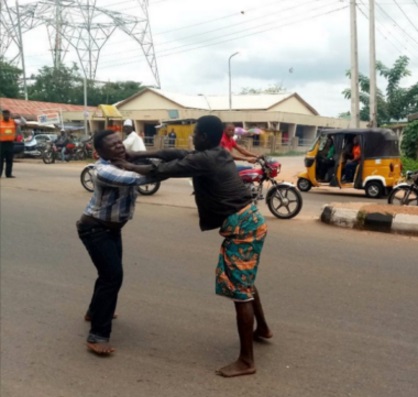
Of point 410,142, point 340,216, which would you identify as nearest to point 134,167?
point 340,216

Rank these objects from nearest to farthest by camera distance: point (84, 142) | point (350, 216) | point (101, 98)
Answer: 1. point (350, 216)
2. point (84, 142)
3. point (101, 98)

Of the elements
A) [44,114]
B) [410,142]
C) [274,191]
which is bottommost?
[274,191]

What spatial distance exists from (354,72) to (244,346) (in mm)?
17829

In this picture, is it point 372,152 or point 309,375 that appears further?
point 372,152

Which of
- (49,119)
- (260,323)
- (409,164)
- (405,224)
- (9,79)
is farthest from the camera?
(9,79)

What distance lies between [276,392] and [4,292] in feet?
10.1

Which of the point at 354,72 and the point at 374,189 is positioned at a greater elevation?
the point at 354,72

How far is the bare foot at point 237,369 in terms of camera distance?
11.1ft

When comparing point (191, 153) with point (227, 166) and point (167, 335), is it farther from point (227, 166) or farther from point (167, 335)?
point (167, 335)

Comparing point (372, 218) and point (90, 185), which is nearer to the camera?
point (372, 218)

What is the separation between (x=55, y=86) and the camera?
61750 millimetres

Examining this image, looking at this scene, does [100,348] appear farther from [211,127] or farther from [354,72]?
[354,72]

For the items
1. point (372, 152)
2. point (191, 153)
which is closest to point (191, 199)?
point (372, 152)

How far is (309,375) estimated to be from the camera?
340 centimetres
